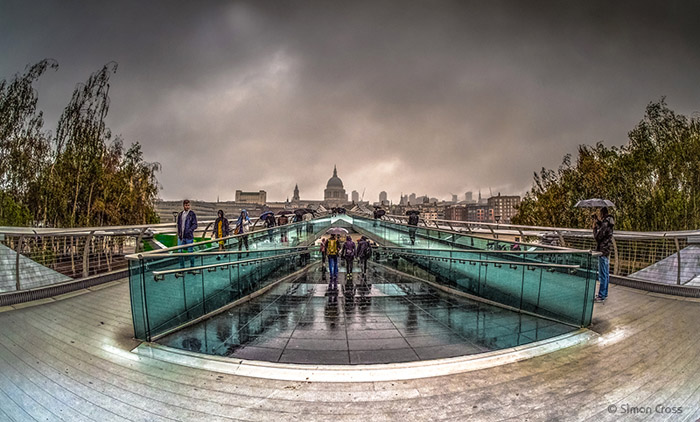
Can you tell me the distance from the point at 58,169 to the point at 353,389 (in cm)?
1794

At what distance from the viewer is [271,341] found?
14.8ft

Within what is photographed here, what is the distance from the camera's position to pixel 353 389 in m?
3.25

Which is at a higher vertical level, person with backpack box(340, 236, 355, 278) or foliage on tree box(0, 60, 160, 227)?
foliage on tree box(0, 60, 160, 227)

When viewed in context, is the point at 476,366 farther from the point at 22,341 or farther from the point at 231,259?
the point at 22,341

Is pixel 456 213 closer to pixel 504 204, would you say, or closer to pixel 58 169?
pixel 504 204

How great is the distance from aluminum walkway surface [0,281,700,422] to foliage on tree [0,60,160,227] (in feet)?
40.2

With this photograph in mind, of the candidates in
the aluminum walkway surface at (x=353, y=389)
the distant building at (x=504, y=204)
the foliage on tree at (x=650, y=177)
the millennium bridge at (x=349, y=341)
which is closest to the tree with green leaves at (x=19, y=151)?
the millennium bridge at (x=349, y=341)

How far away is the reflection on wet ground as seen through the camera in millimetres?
4137

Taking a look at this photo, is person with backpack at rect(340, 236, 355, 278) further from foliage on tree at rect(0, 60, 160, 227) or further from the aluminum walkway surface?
foliage on tree at rect(0, 60, 160, 227)

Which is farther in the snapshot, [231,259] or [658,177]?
[658,177]

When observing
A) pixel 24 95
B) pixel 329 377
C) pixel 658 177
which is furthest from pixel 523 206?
pixel 24 95

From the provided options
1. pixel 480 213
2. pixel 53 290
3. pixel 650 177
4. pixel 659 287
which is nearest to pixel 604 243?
pixel 659 287

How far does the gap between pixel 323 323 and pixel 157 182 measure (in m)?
21.6

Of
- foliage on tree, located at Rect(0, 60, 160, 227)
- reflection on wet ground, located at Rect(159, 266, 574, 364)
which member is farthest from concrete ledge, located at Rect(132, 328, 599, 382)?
foliage on tree, located at Rect(0, 60, 160, 227)
